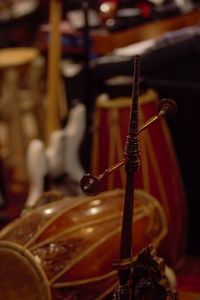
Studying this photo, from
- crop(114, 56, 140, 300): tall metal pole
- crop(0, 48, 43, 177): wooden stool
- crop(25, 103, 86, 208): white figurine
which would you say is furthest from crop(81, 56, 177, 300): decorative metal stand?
crop(0, 48, 43, 177): wooden stool

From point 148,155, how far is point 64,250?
60 cm

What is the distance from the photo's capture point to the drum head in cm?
146

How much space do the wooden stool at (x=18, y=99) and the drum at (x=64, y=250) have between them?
1.45 meters

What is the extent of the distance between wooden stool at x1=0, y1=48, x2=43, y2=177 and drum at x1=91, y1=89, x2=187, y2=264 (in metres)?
1.02

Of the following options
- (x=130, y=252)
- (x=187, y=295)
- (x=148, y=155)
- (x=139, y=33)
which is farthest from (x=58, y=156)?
(x=130, y=252)

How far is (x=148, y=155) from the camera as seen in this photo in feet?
6.68

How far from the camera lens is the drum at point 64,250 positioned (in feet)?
4.81

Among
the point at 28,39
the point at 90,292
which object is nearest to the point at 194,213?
the point at 90,292

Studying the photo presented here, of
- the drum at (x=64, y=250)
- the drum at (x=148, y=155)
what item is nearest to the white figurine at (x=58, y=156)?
the drum at (x=148, y=155)

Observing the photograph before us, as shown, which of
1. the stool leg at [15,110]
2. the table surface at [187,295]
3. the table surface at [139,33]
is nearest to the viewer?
the table surface at [187,295]

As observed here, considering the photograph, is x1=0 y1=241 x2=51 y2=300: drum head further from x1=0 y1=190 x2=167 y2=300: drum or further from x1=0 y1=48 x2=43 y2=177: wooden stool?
x1=0 y1=48 x2=43 y2=177: wooden stool

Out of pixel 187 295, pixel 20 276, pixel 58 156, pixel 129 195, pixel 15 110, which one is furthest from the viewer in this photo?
pixel 15 110

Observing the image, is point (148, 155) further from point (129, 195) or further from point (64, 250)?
point (129, 195)

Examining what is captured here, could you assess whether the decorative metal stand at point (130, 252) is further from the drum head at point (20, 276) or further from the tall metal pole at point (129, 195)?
the drum head at point (20, 276)
